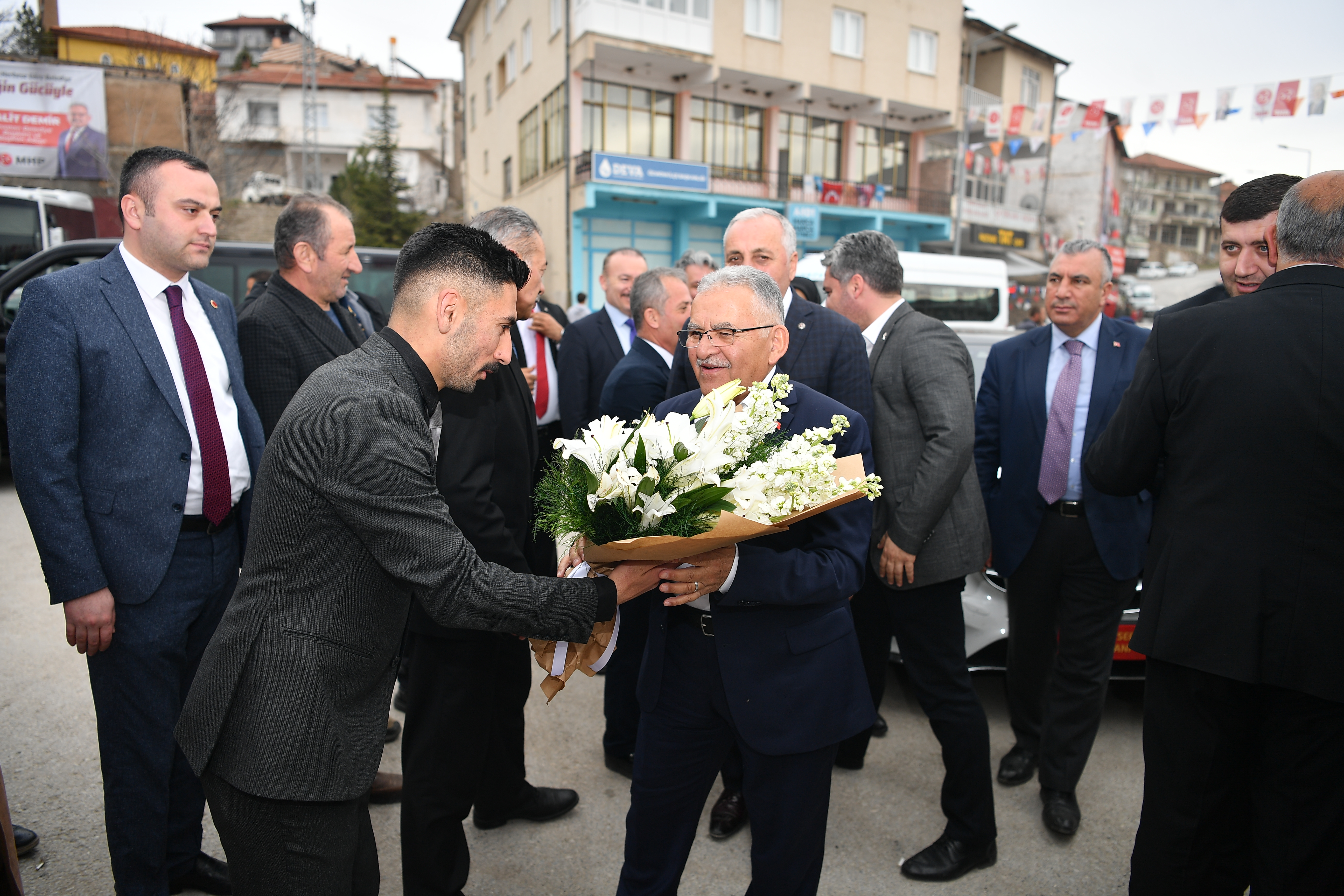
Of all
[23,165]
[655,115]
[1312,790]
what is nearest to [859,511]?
[1312,790]

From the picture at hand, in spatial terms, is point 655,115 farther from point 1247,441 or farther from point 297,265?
point 1247,441

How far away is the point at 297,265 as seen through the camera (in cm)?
319

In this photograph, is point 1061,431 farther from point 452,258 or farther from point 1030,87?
point 1030,87

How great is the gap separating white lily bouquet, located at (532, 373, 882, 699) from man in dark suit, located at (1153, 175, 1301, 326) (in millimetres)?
1745

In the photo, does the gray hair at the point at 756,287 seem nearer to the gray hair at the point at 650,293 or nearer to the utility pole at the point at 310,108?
the gray hair at the point at 650,293

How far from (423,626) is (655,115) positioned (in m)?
23.9

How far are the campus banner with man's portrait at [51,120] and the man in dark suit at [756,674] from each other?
28.5 metres

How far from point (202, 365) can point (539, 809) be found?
207cm

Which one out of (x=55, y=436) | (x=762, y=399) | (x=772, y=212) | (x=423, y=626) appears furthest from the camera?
(x=772, y=212)

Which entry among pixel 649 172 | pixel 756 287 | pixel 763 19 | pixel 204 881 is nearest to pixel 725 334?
pixel 756 287

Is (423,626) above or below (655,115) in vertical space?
below

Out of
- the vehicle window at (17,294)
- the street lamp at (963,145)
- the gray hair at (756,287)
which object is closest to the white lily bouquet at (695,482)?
the gray hair at (756,287)

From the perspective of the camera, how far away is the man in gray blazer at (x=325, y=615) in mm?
1588

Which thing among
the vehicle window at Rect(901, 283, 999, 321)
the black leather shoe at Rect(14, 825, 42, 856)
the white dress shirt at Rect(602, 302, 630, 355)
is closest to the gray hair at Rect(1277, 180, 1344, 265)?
the white dress shirt at Rect(602, 302, 630, 355)
